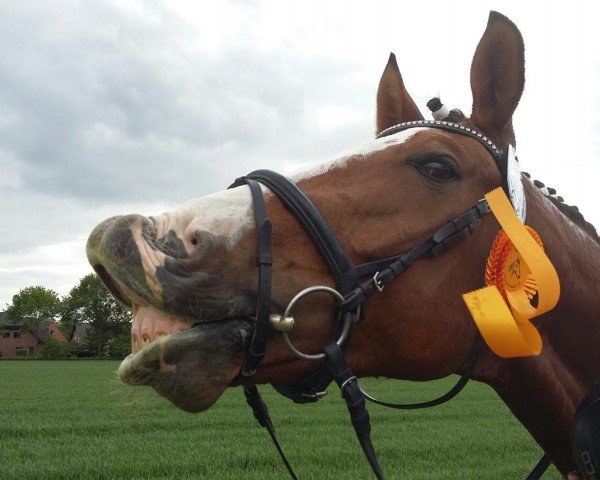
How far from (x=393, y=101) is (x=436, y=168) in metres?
0.99

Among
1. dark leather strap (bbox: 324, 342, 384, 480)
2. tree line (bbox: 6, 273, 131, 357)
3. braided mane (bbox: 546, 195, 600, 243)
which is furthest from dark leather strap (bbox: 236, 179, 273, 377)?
tree line (bbox: 6, 273, 131, 357)

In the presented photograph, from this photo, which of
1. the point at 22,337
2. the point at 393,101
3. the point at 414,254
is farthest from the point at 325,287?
the point at 22,337

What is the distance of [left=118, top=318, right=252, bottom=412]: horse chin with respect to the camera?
2.00 metres

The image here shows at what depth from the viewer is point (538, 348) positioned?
2.48 m

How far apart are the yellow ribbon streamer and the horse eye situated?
10.5 inches

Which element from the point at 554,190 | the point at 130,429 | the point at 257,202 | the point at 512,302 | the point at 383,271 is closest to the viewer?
the point at 257,202

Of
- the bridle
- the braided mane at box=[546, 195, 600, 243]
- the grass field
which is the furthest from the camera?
the grass field

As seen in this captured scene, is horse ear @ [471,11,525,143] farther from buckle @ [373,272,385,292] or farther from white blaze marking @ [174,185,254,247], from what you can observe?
white blaze marking @ [174,185,254,247]

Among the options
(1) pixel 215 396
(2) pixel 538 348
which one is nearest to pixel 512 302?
(2) pixel 538 348

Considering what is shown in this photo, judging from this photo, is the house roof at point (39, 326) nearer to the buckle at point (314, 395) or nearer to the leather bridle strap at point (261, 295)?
the buckle at point (314, 395)

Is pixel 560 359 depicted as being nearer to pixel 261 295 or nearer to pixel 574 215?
pixel 574 215

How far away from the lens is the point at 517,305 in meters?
2.51

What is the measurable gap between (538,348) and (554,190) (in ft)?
3.57

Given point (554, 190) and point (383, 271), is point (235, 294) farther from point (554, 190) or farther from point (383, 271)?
point (554, 190)
